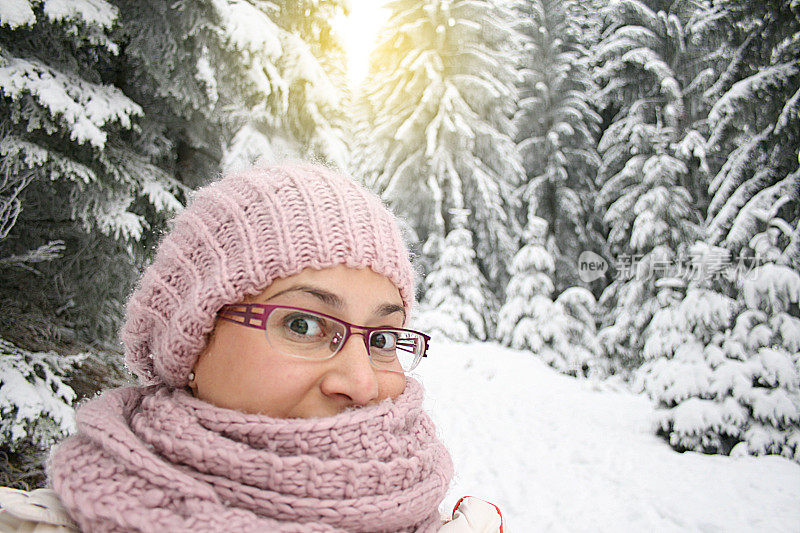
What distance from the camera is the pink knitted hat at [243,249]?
1297mm

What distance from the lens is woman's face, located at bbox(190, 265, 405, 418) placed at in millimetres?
1230

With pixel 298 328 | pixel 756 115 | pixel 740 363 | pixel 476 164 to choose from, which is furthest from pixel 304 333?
pixel 476 164

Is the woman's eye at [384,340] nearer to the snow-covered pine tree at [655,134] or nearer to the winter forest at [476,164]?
the winter forest at [476,164]

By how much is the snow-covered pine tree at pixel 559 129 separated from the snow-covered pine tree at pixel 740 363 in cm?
723

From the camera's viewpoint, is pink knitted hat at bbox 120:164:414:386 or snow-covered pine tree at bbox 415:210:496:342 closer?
pink knitted hat at bbox 120:164:414:386

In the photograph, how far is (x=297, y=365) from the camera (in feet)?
4.06

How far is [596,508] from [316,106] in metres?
5.69

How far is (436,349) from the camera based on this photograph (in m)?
11.4

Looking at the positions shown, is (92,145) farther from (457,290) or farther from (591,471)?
(457,290)

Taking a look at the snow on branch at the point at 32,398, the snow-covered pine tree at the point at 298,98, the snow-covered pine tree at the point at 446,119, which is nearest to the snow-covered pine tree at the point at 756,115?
the snow-covered pine tree at the point at 298,98

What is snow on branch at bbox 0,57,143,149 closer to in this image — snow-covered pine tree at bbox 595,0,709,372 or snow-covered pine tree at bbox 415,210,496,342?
Answer: snow-covered pine tree at bbox 595,0,709,372

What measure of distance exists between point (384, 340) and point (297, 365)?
351 millimetres

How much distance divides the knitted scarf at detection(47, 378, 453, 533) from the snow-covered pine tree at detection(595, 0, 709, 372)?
892 centimetres
